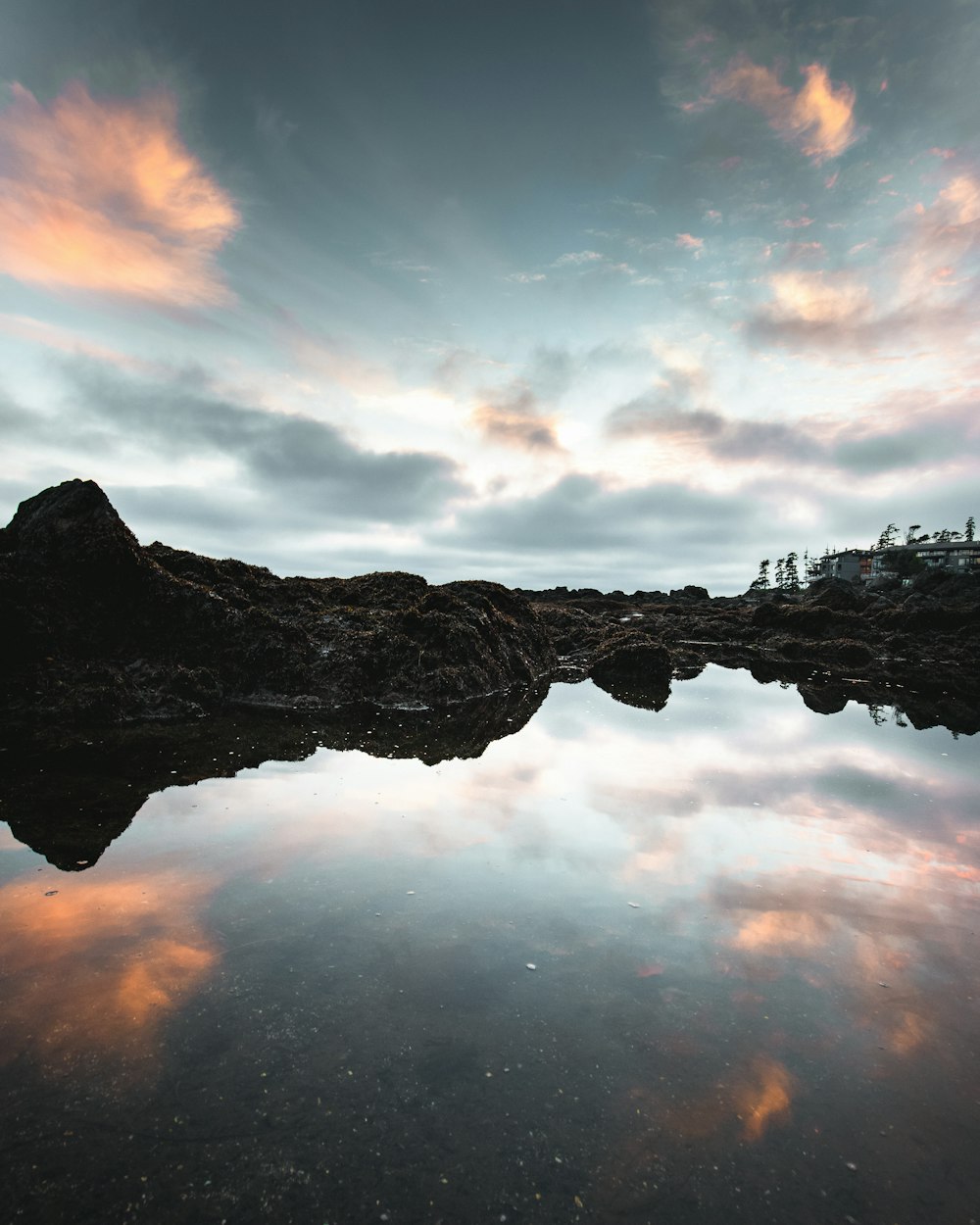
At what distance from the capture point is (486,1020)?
429 cm

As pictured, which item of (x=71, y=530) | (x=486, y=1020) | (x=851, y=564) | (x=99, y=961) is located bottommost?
(x=486, y=1020)

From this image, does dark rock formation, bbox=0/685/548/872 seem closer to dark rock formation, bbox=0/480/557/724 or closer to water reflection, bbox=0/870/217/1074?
water reflection, bbox=0/870/217/1074

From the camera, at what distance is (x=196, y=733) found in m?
12.9

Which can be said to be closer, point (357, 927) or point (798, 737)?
point (357, 927)

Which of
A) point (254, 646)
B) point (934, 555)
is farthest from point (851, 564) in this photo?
point (254, 646)

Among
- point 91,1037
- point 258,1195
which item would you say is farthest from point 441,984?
point 91,1037

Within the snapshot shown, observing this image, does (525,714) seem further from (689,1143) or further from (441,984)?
(689,1143)

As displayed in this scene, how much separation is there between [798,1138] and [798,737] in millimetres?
13169

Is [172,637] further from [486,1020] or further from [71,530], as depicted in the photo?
[486,1020]

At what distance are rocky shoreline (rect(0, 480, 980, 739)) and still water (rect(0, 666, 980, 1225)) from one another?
315 inches

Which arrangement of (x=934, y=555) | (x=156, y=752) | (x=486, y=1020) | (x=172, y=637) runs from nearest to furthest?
(x=486, y=1020)
(x=156, y=752)
(x=172, y=637)
(x=934, y=555)

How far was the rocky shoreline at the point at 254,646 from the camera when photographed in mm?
14477

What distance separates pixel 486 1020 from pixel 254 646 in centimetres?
1542

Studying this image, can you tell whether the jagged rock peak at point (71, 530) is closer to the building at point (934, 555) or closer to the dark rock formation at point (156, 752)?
the dark rock formation at point (156, 752)
